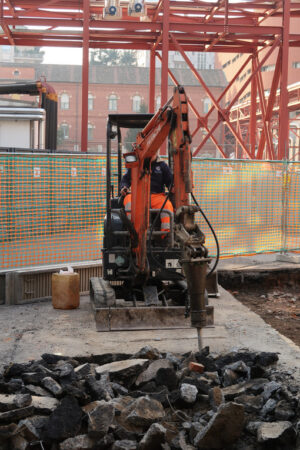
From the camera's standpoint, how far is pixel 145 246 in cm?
720

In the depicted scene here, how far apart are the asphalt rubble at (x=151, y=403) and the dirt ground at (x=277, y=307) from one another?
2697 mm

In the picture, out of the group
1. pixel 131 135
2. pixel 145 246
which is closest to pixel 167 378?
pixel 145 246

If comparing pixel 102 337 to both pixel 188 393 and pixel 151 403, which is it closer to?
pixel 188 393

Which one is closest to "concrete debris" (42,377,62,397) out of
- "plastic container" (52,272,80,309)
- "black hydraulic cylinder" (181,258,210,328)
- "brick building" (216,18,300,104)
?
"black hydraulic cylinder" (181,258,210,328)

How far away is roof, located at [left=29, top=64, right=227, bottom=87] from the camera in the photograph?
2606 inches

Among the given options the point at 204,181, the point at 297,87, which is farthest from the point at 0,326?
the point at 297,87

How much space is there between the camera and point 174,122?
6.09m

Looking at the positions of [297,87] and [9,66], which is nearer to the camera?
[297,87]

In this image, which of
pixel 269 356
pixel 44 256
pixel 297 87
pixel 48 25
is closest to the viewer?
pixel 269 356

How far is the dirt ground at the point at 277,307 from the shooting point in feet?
27.3

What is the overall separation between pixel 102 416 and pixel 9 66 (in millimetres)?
70374

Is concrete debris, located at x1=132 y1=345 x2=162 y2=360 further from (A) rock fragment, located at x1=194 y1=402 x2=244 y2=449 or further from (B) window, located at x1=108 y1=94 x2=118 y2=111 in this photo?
(B) window, located at x1=108 y1=94 x2=118 y2=111

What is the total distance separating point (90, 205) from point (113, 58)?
89.2m

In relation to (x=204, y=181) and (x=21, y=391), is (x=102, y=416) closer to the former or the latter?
(x=21, y=391)
